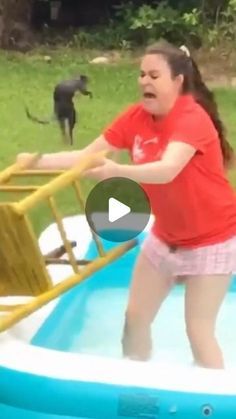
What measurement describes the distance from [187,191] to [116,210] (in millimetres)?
213

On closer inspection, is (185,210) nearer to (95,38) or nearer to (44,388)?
(44,388)

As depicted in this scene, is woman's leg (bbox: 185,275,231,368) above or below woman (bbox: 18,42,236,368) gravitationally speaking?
below

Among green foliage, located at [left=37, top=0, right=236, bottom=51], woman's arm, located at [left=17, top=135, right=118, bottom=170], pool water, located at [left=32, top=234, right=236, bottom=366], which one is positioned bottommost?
green foliage, located at [left=37, top=0, right=236, bottom=51]

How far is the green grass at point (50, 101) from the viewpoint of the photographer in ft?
19.9

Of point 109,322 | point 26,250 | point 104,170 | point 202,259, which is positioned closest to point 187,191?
point 202,259

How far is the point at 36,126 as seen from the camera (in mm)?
6703

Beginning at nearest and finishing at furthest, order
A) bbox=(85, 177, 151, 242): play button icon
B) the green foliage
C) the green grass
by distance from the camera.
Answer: bbox=(85, 177, 151, 242): play button icon < the green grass < the green foliage

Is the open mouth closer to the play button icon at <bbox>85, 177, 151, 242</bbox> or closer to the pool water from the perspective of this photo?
the play button icon at <bbox>85, 177, 151, 242</bbox>

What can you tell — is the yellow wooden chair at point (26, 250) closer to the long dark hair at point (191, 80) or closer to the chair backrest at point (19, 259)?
the chair backrest at point (19, 259)

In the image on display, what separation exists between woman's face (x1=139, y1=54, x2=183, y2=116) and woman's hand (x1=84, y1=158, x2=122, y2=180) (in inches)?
8.5

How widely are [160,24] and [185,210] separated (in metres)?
7.29

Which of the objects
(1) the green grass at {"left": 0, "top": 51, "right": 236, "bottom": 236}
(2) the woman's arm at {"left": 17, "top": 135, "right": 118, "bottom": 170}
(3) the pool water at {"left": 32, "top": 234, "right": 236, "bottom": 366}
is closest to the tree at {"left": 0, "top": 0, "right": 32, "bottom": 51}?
(1) the green grass at {"left": 0, "top": 51, "right": 236, "bottom": 236}

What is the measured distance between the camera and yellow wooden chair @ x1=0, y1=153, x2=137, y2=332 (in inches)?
102

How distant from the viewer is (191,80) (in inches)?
111
